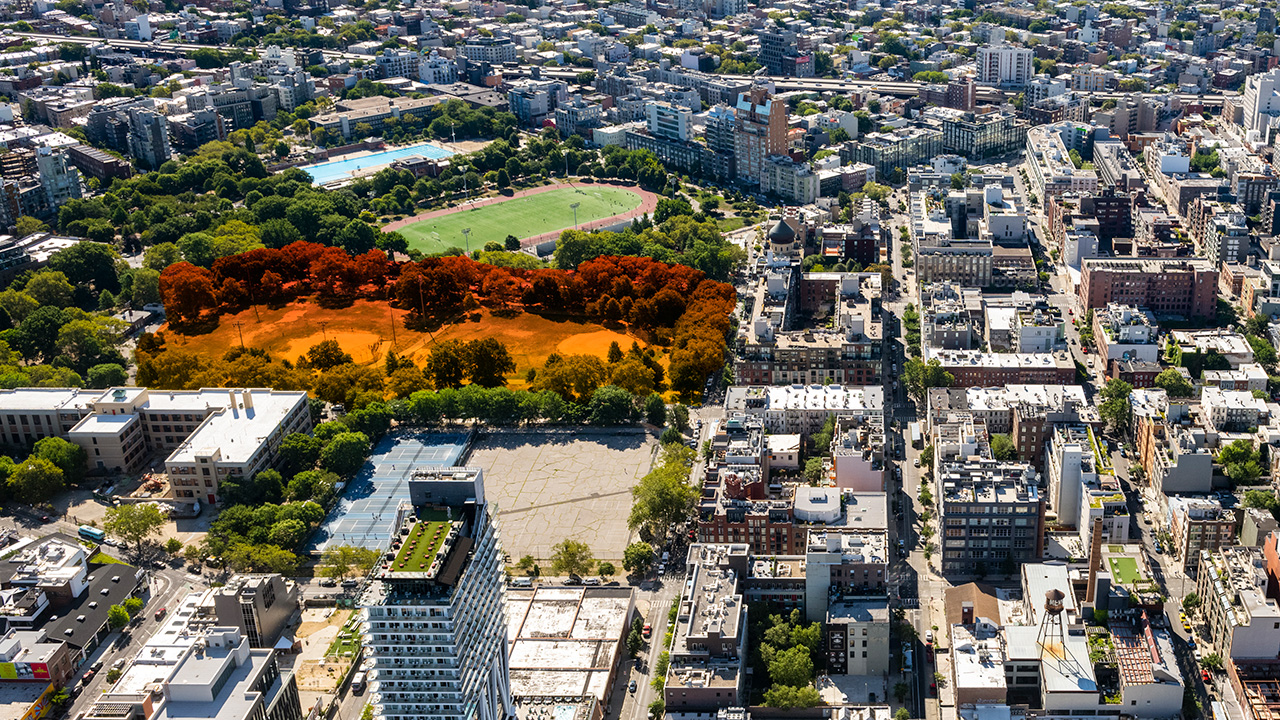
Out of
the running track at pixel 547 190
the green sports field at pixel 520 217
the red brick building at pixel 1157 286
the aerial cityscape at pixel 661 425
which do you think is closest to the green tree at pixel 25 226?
the aerial cityscape at pixel 661 425

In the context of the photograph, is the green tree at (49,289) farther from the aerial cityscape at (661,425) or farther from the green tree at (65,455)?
the green tree at (65,455)

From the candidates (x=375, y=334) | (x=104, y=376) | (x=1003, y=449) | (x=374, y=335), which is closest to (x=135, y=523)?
(x=104, y=376)

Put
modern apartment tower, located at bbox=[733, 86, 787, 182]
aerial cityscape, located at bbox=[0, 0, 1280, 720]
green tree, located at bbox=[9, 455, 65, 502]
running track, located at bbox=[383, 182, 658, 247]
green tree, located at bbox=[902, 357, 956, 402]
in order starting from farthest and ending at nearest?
modern apartment tower, located at bbox=[733, 86, 787, 182], running track, located at bbox=[383, 182, 658, 247], green tree, located at bbox=[902, 357, 956, 402], green tree, located at bbox=[9, 455, 65, 502], aerial cityscape, located at bbox=[0, 0, 1280, 720]

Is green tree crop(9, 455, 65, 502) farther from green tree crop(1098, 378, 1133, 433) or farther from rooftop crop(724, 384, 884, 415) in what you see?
green tree crop(1098, 378, 1133, 433)

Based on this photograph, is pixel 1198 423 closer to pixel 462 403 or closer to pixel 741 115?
pixel 462 403

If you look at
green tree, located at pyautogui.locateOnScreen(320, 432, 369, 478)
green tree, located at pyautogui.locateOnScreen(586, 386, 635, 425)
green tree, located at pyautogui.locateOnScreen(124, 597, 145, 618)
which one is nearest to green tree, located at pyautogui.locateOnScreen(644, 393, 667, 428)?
green tree, located at pyautogui.locateOnScreen(586, 386, 635, 425)

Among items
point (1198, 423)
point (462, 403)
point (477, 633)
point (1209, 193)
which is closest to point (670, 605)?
point (477, 633)

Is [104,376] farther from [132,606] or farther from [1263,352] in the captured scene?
[1263,352]
